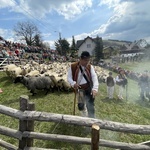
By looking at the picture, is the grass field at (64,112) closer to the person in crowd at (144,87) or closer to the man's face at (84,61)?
the person in crowd at (144,87)

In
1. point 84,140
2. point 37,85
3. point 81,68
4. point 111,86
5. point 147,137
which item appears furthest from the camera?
point 111,86

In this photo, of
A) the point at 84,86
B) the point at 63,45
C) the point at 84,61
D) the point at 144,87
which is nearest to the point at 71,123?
the point at 84,86

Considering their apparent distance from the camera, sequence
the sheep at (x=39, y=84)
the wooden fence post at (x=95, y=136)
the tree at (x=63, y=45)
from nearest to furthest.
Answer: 1. the wooden fence post at (x=95, y=136)
2. the sheep at (x=39, y=84)
3. the tree at (x=63, y=45)

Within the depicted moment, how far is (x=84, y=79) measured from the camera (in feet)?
20.4

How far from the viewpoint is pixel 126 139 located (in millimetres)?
6559

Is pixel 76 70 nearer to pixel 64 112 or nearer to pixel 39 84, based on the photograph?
pixel 64 112

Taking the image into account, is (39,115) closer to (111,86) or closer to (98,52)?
(111,86)

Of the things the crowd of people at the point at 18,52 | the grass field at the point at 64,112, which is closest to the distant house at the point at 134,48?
the crowd of people at the point at 18,52

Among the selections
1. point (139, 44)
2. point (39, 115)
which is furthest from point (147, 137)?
point (139, 44)

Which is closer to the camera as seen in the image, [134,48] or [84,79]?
[84,79]

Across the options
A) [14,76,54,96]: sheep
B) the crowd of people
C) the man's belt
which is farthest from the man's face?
the crowd of people

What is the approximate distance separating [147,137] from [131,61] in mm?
53951

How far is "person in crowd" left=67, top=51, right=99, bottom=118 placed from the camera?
606 centimetres

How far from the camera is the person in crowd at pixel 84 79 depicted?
606 cm
